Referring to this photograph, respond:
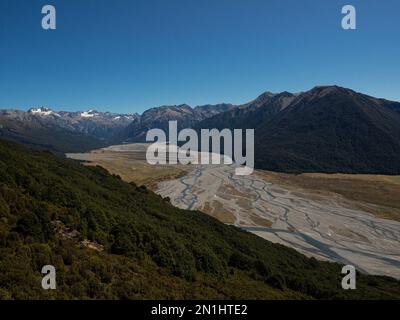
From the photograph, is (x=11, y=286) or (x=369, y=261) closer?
(x=11, y=286)

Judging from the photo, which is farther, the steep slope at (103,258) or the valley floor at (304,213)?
the valley floor at (304,213)

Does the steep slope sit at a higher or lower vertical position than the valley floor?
higher

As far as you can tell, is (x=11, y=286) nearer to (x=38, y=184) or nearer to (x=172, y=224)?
(x=38, y=184)

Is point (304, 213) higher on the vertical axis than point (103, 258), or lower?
lower

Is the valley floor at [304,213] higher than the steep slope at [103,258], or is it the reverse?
the steep slope at [103,258]

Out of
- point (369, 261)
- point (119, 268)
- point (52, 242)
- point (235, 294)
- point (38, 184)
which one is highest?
point (38, 184)

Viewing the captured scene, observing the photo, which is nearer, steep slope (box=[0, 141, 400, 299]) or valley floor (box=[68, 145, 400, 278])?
steep slope (box=[0, 141, 400, 299])
